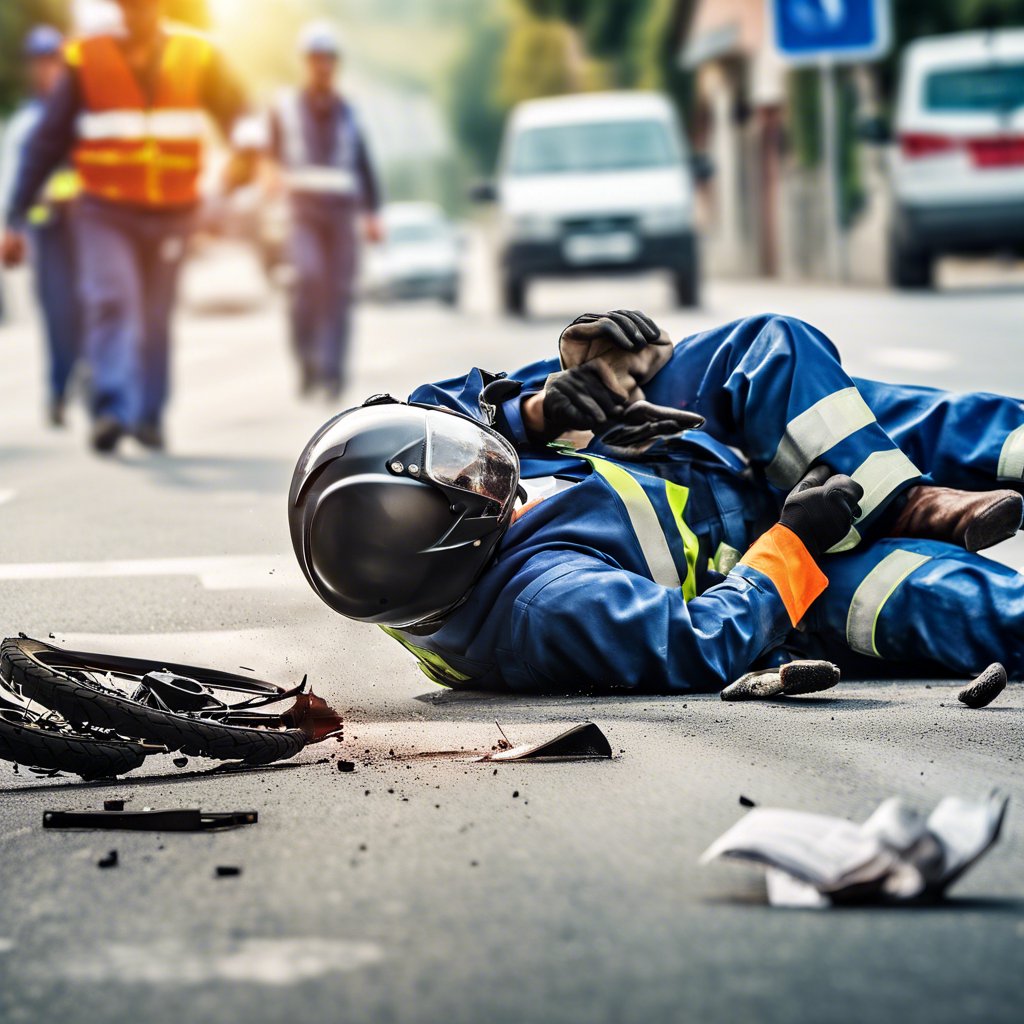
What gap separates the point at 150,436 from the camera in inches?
417

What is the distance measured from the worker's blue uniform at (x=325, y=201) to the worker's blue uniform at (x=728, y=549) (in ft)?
29.1

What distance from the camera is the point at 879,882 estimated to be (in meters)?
2.56

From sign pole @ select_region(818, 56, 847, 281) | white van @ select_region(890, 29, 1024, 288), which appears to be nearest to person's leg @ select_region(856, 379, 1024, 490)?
white van @ select_region(890, 29, 1024, 288)

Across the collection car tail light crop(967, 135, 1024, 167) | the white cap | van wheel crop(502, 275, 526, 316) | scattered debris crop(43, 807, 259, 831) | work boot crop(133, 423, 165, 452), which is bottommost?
van wheel crop(502, 275, 526, 316)

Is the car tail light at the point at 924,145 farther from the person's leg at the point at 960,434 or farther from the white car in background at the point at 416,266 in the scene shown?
the white car in background at the point at 416,266

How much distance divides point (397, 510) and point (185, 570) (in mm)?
2158

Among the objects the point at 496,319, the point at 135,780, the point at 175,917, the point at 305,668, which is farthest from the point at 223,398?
the point at 175,917

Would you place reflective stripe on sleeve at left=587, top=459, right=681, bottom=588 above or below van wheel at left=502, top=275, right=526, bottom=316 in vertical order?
above

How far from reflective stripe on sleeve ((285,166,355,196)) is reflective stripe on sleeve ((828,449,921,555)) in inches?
374

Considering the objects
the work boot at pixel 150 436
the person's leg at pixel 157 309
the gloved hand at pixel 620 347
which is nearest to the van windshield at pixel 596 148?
the person's leg at pixel 157 309

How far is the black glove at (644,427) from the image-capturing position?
4484mm

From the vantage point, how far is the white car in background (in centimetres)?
3444

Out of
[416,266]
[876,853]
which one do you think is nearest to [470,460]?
[876,853]

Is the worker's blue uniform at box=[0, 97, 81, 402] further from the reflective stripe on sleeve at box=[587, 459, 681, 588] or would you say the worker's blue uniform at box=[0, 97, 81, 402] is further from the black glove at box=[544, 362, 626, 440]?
the reflective stripe on sleeve at box=[587, 459, 681, 588]
